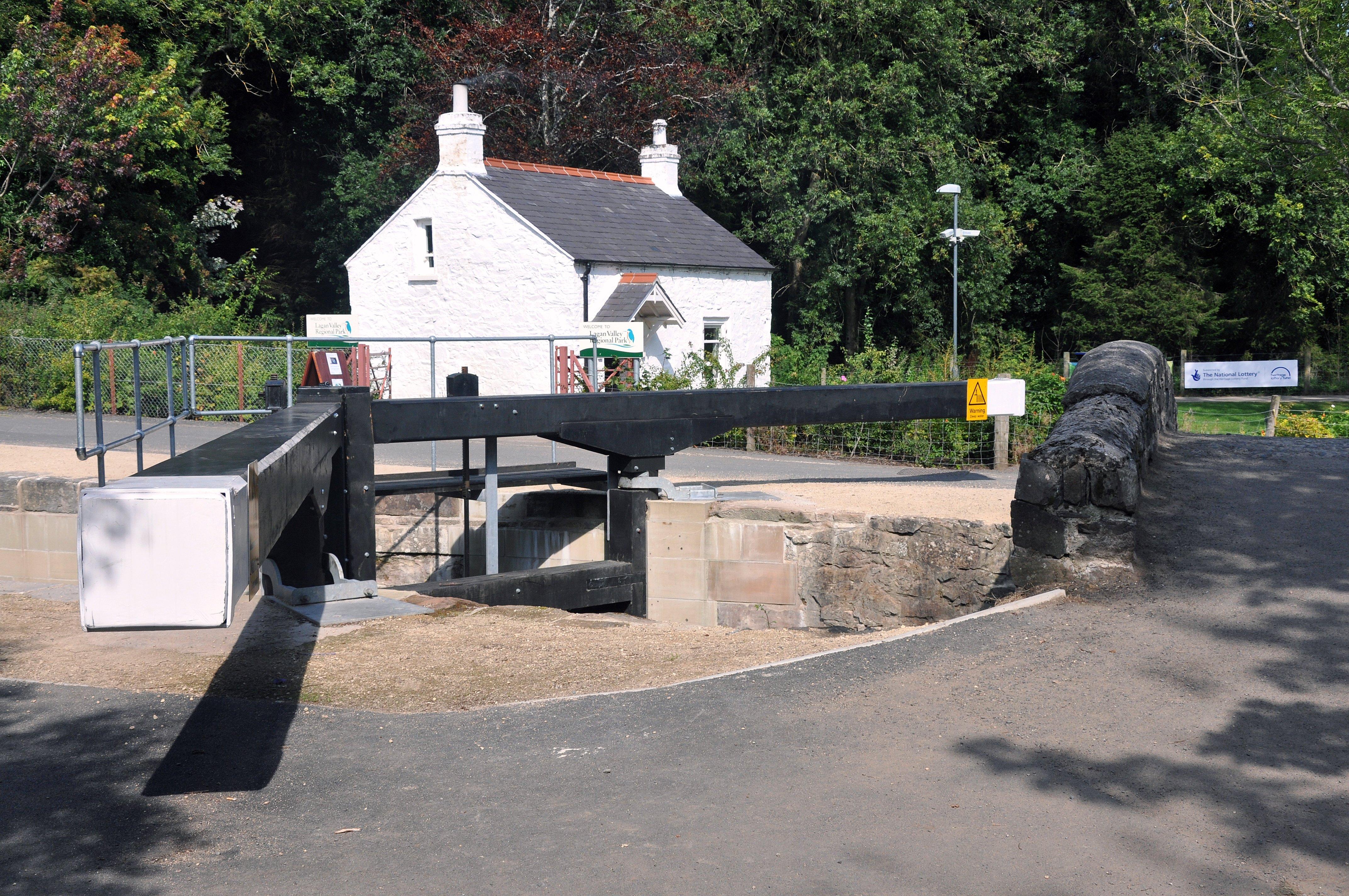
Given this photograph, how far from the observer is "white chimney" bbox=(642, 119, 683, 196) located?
97.2 ft

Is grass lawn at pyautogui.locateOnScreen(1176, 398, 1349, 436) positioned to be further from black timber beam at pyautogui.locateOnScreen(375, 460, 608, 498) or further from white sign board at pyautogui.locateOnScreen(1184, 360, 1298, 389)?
black timber beam at pyautogui.locateOnScreen(375, 460, 608, 498)

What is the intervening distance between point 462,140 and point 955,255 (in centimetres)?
1245

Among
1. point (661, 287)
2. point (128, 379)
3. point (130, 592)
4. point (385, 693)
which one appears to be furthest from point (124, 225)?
point (130, 592)

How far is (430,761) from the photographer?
4988 mm

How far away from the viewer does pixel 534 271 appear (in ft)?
82.7

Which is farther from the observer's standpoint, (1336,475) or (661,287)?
(661,287)

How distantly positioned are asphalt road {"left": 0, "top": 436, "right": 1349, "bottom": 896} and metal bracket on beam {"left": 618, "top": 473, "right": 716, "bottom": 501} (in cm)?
571

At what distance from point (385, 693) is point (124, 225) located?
28.3 m

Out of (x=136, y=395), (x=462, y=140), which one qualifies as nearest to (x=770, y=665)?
(x=136, y=395)

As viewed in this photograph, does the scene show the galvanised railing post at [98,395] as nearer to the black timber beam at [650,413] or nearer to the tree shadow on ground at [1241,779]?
the black timber beam at [650,413]

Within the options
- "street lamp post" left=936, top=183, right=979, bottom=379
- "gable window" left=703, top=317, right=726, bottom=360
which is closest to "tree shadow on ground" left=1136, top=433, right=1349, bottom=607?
"street lamp post" left=936, top=183, right=979, bottom=379

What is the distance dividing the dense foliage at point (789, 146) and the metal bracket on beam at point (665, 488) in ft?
50.7

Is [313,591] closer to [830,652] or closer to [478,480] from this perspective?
[478,480]

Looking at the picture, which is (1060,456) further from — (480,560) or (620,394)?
(480,560)
